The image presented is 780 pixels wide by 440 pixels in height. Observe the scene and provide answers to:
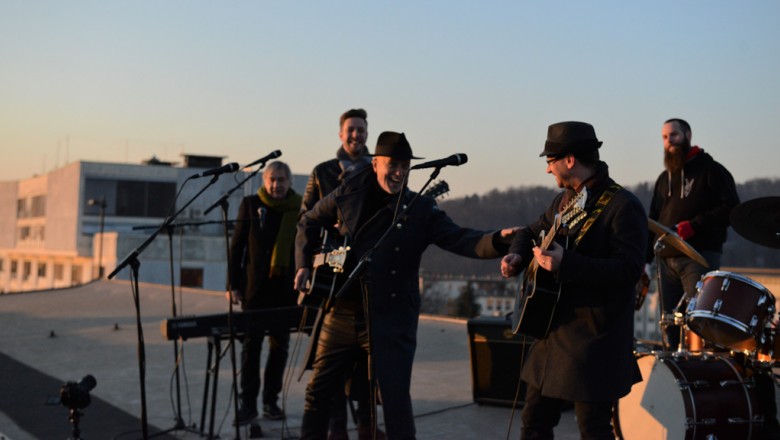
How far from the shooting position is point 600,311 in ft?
14.1

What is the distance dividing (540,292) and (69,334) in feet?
36.7

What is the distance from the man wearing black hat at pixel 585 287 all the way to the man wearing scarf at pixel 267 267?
327 cm

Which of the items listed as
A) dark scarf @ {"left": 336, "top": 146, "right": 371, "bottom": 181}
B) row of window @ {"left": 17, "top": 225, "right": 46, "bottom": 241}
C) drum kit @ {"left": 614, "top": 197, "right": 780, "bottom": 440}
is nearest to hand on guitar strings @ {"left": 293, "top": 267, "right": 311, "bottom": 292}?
dark scarf @ {"left": 336, "top": 146, "right": 371, "bottom": 181}

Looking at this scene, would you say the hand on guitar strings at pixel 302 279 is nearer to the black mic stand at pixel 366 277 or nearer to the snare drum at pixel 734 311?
the black mic stand at pixel 366 277

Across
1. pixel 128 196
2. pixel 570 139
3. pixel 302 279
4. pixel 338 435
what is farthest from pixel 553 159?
pixel 128 196

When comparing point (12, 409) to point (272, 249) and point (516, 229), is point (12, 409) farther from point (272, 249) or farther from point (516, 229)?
point (516, 229)

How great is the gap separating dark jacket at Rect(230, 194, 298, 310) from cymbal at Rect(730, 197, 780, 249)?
132 inches

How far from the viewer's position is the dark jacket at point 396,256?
5.18 metres

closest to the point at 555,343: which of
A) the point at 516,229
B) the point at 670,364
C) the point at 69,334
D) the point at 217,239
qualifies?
the point at 516,229

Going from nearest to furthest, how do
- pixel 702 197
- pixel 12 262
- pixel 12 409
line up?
pixel 702 197 → pixel 12 409 → pixel 12 262

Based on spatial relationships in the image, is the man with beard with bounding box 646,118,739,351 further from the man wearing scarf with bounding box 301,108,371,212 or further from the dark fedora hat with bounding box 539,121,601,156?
the dark fedora hat with bounding box 539,121,601,156

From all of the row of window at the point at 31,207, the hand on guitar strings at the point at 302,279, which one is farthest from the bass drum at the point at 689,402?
the row of window at the point at 31,207

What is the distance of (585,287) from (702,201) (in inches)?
130

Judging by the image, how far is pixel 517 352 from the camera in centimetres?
745
